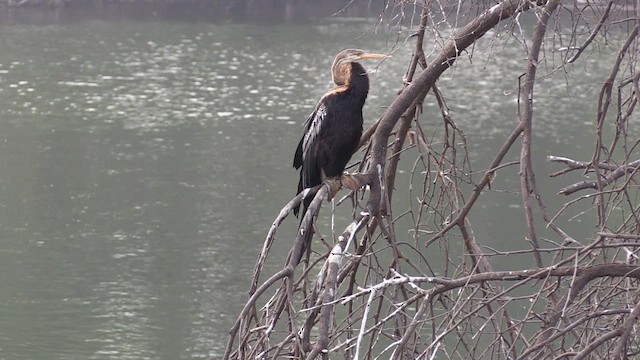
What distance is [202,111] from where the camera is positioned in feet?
78.8

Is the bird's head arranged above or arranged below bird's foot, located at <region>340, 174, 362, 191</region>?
above

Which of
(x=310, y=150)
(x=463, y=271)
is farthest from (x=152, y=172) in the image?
(x=463, y=271)

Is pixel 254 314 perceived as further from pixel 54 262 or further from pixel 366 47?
pixel 366 47

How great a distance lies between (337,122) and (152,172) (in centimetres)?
1479

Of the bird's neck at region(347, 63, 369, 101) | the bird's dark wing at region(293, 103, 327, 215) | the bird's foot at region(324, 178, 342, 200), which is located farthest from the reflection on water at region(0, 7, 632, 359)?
the bird's foot at region(324, 178, 342, 200)

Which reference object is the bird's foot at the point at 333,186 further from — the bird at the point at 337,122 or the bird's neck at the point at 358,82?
the bird's neck at the point at 358,82

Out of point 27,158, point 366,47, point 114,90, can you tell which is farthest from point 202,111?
point 366,47

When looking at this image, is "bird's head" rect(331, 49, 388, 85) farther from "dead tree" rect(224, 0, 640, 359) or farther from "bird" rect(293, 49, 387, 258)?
"dead tree" rect(224, 0, 640, 359)

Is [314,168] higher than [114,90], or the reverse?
[314,168]

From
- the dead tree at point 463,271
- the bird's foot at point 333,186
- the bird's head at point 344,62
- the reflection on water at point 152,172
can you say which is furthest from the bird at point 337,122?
the reflection on water at point 152,172

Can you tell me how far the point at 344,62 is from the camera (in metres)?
4.20

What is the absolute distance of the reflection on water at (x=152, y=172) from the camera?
40.4 ft

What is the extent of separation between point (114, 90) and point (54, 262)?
40.7 feet

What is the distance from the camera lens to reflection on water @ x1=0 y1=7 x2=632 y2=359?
12.3m
